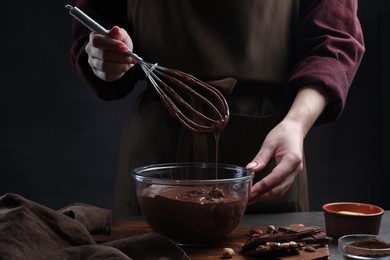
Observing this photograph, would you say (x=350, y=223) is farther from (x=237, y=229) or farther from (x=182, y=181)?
(x=182, y=181)

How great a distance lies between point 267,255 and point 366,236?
0.20 metres

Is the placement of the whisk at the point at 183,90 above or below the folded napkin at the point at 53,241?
above

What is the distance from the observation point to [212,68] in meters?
1.54

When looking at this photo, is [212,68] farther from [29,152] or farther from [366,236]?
[29,152]

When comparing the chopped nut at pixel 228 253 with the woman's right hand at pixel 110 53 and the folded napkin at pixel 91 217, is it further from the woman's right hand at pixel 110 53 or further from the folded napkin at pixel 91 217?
the woman's right hand at pixel 110 53

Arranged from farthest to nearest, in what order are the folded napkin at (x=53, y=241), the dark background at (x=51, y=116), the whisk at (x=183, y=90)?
the dark background at (x=51, y=116)
the whisk at (x=183, y=90)
the folded napkin at (x=53, y=241)

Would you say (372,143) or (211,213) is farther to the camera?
(372,143)

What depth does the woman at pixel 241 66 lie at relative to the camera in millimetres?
1518

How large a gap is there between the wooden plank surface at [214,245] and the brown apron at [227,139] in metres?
0.24

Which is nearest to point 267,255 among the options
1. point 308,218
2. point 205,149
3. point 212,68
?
point 308,218

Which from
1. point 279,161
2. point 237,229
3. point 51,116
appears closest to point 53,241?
point 237,229

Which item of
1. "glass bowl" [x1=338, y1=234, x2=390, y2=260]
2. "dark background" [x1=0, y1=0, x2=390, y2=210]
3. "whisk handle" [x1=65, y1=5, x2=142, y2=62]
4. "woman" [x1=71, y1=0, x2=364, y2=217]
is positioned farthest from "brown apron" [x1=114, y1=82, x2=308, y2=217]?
"dark background" [x1=0, y1=0, x2=390, y2=210]

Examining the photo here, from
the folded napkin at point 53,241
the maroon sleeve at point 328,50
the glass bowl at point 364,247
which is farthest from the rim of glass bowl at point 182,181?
the maroon sleeve at point 328,50

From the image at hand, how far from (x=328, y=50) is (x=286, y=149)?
356 mm
